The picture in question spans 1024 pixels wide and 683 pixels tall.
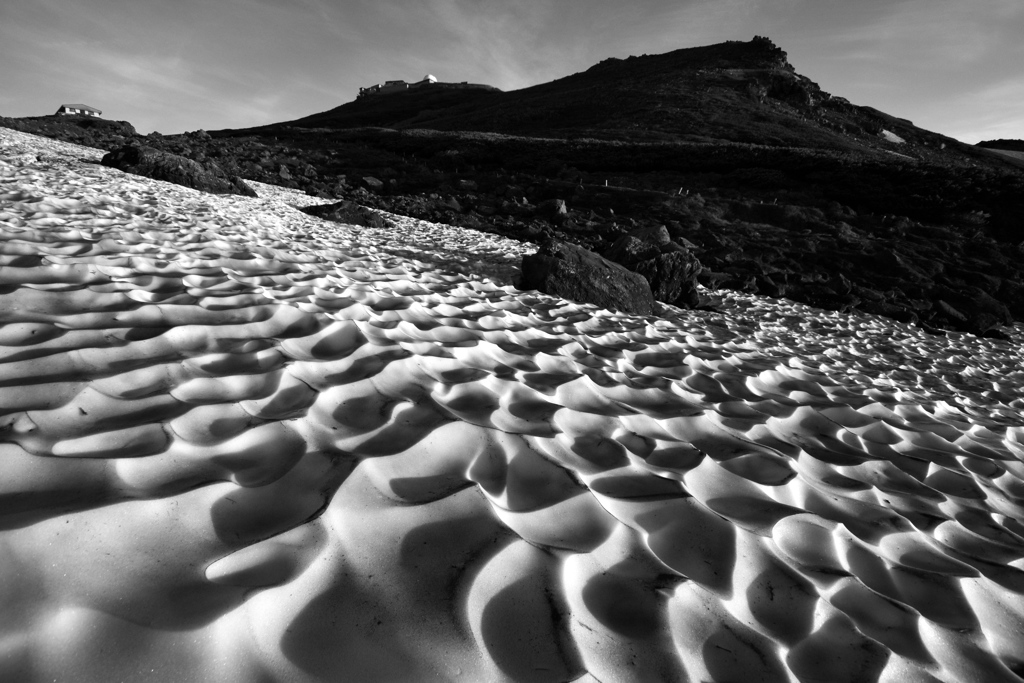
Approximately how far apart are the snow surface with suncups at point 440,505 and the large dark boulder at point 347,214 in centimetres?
539

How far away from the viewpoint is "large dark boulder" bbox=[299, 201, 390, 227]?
858cm

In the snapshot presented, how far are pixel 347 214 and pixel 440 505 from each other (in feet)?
26.5

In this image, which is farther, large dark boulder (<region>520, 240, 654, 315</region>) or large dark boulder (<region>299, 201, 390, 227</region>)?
large dark boulder (<region>299, 201, 390, 227</region>)

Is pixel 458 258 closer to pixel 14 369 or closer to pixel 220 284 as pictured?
pixel 220 284

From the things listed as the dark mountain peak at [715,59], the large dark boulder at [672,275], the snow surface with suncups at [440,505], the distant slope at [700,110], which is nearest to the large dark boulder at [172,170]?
the snow surface with suncups at [440,505]

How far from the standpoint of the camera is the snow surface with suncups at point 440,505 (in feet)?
3.54

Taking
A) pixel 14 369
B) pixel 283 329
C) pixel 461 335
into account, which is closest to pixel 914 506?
pixel 461 335

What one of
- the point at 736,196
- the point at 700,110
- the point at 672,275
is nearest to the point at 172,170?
the point at 672,275

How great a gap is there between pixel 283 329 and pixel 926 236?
13.4 metres

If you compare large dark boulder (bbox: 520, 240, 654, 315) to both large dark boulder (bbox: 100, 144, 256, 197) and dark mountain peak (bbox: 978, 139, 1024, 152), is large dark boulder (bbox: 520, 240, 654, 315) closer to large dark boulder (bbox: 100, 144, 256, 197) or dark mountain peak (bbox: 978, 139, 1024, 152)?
large dark boulder (bbox: 100, 144, 256, 197)

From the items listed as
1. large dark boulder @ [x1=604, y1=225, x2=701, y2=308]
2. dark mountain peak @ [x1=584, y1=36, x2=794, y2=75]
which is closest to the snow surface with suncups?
large dark boulder @ [x1=604, y1=225, x2=701, y2=308]

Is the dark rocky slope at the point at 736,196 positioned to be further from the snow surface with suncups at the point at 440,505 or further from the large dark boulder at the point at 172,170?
the snow surface with suncups at the point at 440,505

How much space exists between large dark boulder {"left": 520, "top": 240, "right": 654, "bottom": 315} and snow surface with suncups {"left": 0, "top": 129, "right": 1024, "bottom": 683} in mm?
1892

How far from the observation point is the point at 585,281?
17.5 feet
